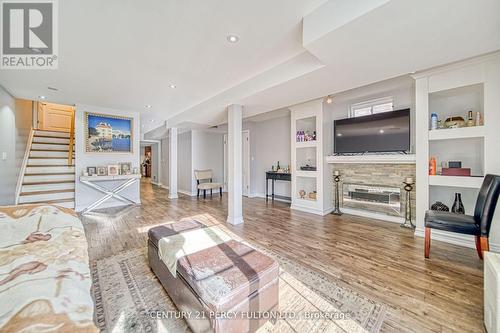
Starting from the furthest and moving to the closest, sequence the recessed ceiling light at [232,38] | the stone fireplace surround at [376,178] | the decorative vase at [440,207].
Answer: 1. the stone fireplace surround at [376,178]
2. the decorative vase at [440,207]
3. the recessed ceiling light at [232,38]

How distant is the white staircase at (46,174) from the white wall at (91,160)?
270 millimetres

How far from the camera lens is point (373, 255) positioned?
7.91ft

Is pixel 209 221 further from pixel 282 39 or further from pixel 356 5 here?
pixel 356 5

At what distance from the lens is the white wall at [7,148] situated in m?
3.28

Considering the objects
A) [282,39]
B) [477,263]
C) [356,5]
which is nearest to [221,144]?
[282,39]

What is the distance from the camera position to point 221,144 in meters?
7.58

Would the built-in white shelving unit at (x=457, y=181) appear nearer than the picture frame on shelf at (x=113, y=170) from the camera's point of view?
Yes

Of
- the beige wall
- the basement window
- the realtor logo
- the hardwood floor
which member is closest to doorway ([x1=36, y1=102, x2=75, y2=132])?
the beige wall

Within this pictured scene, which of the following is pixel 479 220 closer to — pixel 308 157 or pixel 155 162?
pixel 308 157

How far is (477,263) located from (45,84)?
6.85 meters

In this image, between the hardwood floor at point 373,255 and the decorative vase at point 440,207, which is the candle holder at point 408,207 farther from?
the decorative vase at point 440,207

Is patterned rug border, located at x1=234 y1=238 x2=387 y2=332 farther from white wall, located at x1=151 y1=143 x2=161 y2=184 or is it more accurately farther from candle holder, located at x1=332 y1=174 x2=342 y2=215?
white wall, located at x1=151 y1=143 x2=161 y2=184

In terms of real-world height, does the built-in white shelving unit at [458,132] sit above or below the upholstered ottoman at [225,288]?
above

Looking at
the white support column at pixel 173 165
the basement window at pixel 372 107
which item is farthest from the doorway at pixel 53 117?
the basement window at pixel 372 107
